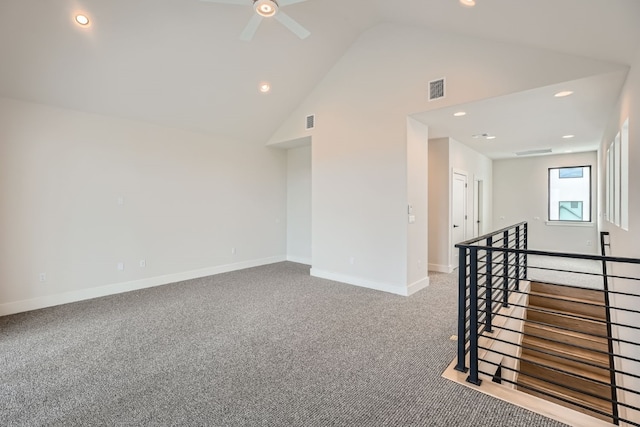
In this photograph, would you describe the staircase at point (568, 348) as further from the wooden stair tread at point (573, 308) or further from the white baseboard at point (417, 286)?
the white baseboard at point (417, 286)

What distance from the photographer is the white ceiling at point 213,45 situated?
2.77m

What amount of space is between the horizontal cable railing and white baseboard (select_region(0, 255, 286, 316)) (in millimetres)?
4663

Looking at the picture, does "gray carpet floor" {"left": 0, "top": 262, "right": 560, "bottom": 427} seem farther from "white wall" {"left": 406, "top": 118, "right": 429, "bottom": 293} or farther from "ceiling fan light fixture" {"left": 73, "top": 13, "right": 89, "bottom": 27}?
"ceiling fan light fixture" {"left": 73, "top": 13, "right": 89, "bottom": 27}

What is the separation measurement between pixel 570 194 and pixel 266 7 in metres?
8.57

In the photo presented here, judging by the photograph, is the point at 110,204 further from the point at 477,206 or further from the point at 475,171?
the point at 477,206

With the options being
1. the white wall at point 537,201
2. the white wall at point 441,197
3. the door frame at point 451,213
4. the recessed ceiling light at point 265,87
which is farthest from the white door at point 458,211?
the recessed ceiling light at point 265,87

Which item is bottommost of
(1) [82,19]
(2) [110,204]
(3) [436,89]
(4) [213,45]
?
(2) [110,204]

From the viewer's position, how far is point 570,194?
761cm

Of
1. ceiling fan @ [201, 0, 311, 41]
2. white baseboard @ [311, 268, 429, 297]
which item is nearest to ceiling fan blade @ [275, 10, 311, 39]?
ceiling fan @ [201, 0, 311, 41]

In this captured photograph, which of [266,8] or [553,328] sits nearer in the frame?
[266,8]

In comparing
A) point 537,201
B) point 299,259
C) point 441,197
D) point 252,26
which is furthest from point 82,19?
point 537,201

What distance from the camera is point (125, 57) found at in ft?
12.8

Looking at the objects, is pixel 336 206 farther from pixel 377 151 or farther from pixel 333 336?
pixel 333 336

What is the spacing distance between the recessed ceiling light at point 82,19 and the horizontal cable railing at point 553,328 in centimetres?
462
